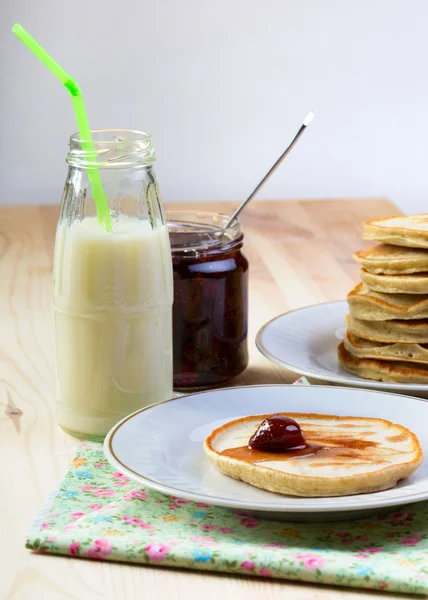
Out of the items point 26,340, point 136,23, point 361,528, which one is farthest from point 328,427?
point 136,23

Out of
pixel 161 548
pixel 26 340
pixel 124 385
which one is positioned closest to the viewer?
pixel 161 548

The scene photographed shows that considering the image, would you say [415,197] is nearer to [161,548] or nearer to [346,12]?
[346,12]

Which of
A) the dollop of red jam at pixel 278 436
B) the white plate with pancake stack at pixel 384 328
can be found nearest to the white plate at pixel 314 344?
the white plate with pancake stack at pixel 384 328

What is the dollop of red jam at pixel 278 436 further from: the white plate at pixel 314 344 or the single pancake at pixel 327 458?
the white plate at pixel 314 344

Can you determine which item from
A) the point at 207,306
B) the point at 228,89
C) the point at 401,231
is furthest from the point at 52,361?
the point at 228,89

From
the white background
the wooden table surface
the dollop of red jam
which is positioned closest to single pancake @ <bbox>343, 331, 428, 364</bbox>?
the wooden table surface

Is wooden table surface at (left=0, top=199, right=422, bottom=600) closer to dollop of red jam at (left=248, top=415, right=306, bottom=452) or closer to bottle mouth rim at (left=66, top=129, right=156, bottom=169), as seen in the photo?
dollop of red jam at (left=248, top=415, right=306, bottom=452)
